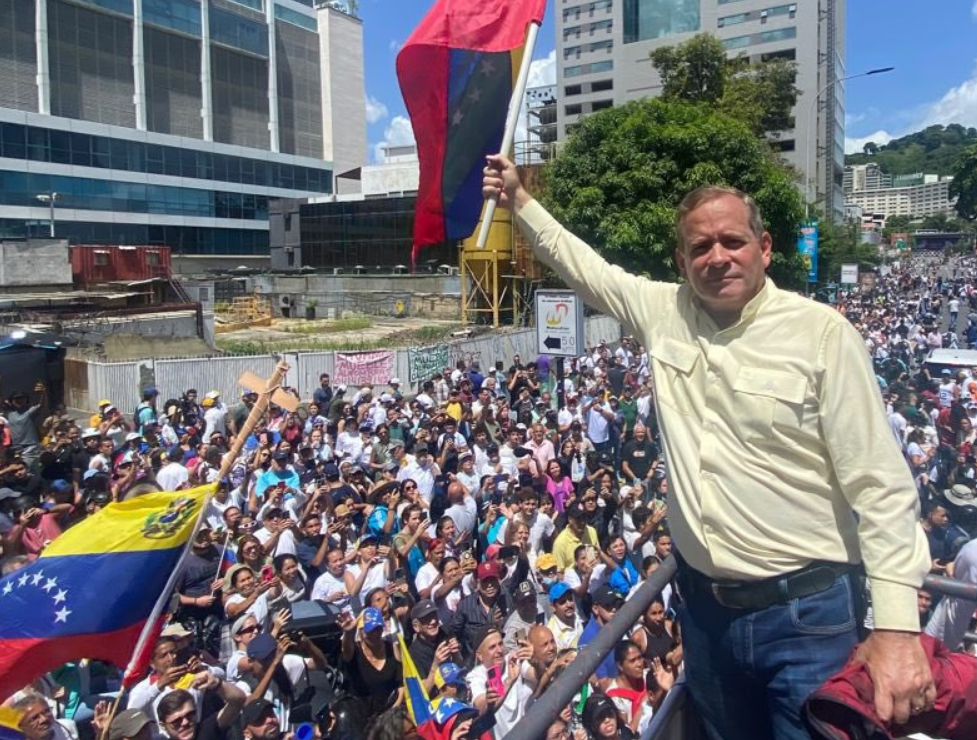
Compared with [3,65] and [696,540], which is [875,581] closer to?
[696,540]

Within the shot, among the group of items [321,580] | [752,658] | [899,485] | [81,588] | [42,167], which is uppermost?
[42,167]

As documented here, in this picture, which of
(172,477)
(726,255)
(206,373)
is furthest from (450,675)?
(206,373)

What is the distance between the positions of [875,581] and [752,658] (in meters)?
0.37

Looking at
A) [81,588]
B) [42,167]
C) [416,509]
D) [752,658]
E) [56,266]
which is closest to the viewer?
[752,658]

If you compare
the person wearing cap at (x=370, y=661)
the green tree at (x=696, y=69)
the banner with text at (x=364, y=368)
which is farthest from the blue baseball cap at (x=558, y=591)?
the green tree at (x=696, y=69)

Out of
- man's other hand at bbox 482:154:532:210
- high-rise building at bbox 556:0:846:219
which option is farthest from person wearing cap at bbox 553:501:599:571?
high-rise building at bbox 556:0:846:219

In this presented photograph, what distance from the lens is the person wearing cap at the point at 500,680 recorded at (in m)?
4.79

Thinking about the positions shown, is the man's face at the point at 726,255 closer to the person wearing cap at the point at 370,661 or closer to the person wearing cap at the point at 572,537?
the person wearing cap at the point at 370,661

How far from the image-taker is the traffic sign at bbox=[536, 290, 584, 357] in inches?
515

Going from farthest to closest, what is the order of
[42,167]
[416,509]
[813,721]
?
[42,167], [416,509], [813,721]

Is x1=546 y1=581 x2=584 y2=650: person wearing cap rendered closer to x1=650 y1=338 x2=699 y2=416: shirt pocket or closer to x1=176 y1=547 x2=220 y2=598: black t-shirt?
x1=176 y1=547 x2=220 y2=598: black t-shirt

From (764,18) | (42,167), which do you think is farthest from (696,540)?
(764,18)

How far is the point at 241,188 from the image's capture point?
64.1 metres

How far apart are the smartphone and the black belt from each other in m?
3.25
